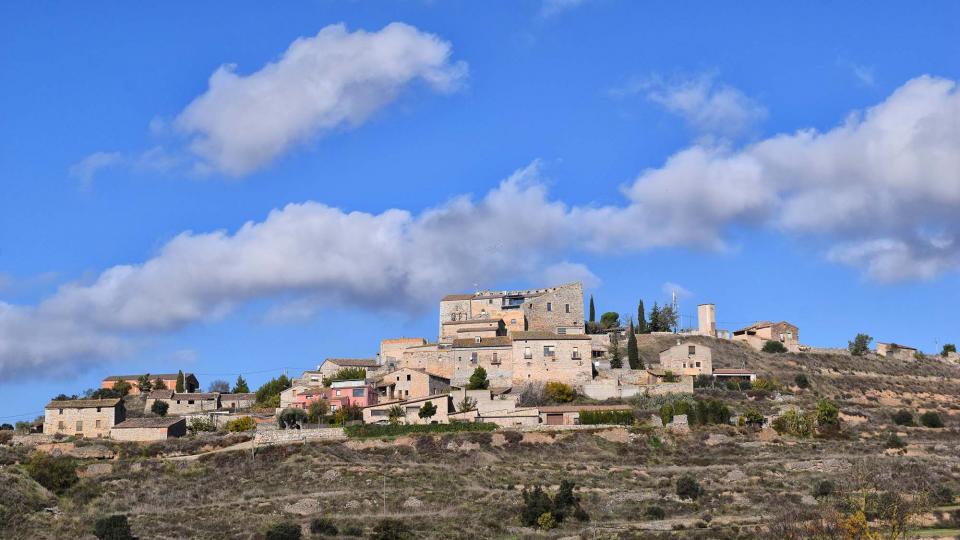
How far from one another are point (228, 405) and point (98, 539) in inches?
1655

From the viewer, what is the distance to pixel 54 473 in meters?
69.8

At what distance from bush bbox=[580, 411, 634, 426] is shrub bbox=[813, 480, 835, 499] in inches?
675

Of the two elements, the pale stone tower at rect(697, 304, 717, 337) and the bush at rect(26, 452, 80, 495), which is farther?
the pale stone tower at rect(697, 304, 717, 337)

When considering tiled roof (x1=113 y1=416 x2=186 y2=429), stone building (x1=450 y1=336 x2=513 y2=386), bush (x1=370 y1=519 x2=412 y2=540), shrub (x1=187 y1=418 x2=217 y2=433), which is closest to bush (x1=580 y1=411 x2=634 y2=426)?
stone building (x1=450 y1=336 x2=513 y2=386)

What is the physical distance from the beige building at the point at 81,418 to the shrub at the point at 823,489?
47.7 m

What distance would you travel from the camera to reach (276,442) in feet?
257

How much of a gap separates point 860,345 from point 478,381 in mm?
48097

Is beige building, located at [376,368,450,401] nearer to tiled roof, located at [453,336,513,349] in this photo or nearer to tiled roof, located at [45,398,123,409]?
tiled roof, located at [453,336,513,349]

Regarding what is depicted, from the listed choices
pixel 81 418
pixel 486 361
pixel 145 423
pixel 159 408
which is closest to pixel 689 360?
pixel 486 361

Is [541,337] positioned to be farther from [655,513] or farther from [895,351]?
[895,351]

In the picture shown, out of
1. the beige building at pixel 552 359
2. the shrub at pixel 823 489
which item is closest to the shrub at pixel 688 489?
the shrub at pixel 823 489

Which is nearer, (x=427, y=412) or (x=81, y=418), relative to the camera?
(x=427, y=412)

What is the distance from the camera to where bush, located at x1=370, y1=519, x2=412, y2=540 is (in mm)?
57562

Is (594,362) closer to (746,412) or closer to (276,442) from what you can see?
(746,412)
